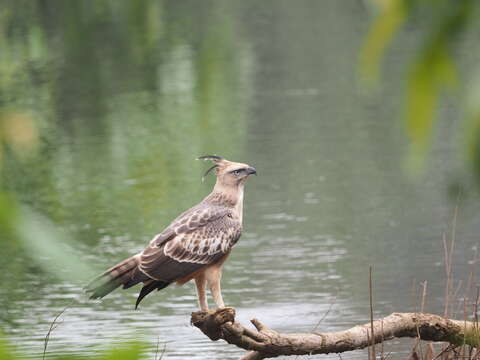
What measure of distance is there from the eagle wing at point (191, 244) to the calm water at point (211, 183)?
1.22 feet

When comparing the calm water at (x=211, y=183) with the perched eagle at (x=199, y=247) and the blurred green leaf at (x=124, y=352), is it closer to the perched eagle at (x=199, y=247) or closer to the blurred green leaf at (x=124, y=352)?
the blurred green leaf at (x=124, y=352)

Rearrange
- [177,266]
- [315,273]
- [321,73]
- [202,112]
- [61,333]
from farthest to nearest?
[321,73]
[315,273]
[61,333]
[177,266]
[202,112]

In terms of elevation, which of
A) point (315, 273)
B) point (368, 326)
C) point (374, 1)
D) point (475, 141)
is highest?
point (374, 1)

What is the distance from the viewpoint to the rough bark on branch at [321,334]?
14.5 ft

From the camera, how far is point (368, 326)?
4.95 meters

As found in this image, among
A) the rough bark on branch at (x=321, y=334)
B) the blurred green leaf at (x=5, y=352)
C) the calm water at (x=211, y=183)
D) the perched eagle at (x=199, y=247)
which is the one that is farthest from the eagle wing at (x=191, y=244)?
the blurred green leaf at (x=5, y=352)

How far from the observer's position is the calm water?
1413 millimetres

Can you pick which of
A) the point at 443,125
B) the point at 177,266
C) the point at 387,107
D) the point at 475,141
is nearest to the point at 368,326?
the point at 177,266

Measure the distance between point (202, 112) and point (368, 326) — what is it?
12.6 feet

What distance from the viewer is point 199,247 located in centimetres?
541

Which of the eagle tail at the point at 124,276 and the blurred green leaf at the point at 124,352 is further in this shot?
the eagle tail at the point at 124,276

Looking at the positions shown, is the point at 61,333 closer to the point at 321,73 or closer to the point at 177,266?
the point at 177,266

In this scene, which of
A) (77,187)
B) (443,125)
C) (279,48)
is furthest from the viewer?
(279,48)

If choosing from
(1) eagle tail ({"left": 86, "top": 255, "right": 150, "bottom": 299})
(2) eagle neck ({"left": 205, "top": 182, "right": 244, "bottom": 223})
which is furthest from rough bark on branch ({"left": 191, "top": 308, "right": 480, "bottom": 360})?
(2) eagle neck ({"left": 205, "top": 182, "right": 244, "bottom": 223})
